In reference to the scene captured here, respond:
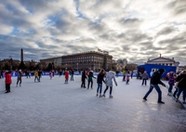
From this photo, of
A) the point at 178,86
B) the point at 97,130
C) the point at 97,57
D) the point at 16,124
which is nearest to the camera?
the point at 97,130

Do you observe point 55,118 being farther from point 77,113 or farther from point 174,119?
point 174,119

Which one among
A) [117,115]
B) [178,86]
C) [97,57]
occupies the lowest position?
[117,115]

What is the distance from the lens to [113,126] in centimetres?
463

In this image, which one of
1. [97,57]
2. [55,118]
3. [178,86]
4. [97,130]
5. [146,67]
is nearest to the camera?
[97,130]

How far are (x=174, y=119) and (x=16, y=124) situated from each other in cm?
442

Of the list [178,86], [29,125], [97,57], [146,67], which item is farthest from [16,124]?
[97,57]

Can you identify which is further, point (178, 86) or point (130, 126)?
point (178, 86)

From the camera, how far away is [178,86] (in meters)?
9.05

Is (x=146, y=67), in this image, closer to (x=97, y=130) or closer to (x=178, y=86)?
(x=178, y=86)

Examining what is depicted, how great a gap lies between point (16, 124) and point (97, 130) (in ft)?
6.78

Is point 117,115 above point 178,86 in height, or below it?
below

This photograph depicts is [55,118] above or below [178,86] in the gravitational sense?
below

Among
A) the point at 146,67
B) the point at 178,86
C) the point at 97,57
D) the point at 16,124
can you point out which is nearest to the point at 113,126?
the point at 16,124

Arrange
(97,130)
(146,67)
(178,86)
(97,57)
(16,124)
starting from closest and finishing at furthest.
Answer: (97,130), (16,124), (178,86), (146,67), (97,57)
